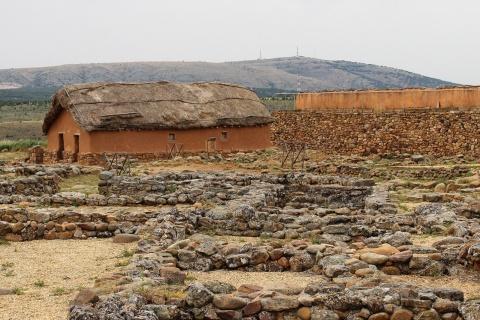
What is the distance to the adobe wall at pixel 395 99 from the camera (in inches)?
1033

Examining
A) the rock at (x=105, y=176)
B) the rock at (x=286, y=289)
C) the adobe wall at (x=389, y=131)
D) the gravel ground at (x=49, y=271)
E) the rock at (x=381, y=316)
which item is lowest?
the gravel ground at (x=49, y=271)

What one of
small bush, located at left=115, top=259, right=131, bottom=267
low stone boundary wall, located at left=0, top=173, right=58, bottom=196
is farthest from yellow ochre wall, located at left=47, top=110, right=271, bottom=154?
small bush, located at left=115, top=259, right=131, bottom=267

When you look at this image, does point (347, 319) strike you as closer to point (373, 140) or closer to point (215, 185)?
point (215, 185)

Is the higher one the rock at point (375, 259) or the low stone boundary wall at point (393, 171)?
the rock at point (375, 259)

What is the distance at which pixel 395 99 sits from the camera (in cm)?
2811

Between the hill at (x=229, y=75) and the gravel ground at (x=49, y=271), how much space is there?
12222cm

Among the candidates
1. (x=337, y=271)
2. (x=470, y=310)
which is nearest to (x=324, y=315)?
(x=470, y=310)

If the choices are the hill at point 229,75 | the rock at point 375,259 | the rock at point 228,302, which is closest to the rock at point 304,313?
the rock at point 228,302

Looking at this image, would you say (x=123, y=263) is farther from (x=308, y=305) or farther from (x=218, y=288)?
(x=308, y=305)

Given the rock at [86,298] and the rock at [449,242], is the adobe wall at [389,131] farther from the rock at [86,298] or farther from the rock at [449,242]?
the rock at [86,298]

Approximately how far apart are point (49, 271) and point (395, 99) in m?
21.2

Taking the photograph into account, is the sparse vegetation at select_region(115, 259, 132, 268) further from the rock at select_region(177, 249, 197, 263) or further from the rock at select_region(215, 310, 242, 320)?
the rock at select_region(215, 310, 242, 320)

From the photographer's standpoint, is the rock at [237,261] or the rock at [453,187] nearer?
the rock at [237,261]

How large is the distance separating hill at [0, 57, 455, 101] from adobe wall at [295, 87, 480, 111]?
331 ft
